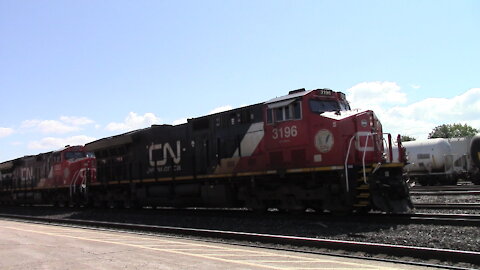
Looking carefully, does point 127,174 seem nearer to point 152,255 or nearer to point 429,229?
point 152,255

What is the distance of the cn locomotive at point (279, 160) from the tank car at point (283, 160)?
30mm

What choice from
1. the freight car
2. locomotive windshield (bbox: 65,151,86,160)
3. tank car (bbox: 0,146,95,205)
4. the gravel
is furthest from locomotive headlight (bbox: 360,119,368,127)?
the freight car

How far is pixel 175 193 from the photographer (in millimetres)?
18109

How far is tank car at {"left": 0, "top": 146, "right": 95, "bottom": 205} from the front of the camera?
25.1 meters

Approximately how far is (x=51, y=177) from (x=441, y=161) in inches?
1090

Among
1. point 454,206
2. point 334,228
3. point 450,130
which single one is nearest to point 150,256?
point 334,228

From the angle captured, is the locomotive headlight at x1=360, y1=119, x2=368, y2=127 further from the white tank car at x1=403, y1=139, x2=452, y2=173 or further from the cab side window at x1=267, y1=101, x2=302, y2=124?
the white tank car at x1=403, y1=139, x2=452, y2=173

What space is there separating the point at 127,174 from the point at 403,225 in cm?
1386

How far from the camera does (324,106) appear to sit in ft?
45.0

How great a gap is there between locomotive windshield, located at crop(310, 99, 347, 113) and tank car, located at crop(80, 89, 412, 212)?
33 millimetres

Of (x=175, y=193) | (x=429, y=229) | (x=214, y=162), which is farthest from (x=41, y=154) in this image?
(x=429, y=229)

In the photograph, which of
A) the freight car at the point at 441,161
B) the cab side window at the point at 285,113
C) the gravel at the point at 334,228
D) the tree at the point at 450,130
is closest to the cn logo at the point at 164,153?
the gravel at the point at 334,228

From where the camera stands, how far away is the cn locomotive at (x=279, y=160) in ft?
40.8

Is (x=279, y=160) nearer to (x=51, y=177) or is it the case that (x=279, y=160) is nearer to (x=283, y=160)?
(x=283, y=160)
